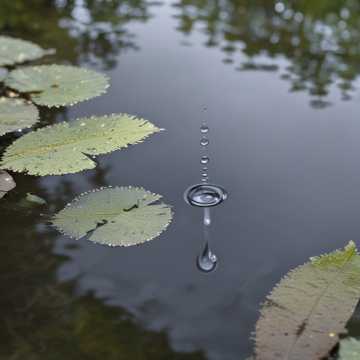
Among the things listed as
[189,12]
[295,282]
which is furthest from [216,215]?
[189,12]

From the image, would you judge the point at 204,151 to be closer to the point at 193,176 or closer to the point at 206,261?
the point at 193,176

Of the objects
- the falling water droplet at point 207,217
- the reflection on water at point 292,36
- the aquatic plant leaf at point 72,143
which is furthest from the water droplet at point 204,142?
the reflection on water at point 292,36

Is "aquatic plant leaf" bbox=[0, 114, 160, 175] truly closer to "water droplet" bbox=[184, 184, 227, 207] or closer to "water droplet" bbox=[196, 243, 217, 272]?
"water droplet" bbox=[184, 184, 227, 207]

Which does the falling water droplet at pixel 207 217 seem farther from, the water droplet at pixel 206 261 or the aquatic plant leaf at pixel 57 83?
the aquatic plant leaf at pixel 57 83

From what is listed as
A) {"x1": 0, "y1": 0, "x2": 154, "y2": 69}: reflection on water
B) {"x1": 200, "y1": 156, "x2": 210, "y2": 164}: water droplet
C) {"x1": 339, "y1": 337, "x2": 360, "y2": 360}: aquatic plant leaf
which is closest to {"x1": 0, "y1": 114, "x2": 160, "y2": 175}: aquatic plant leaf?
{"x1": 200, "y1": 156, "x2": 210, "y2": 164}: water droplet

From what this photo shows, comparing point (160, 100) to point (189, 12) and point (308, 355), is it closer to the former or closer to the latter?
point (189, 12)
